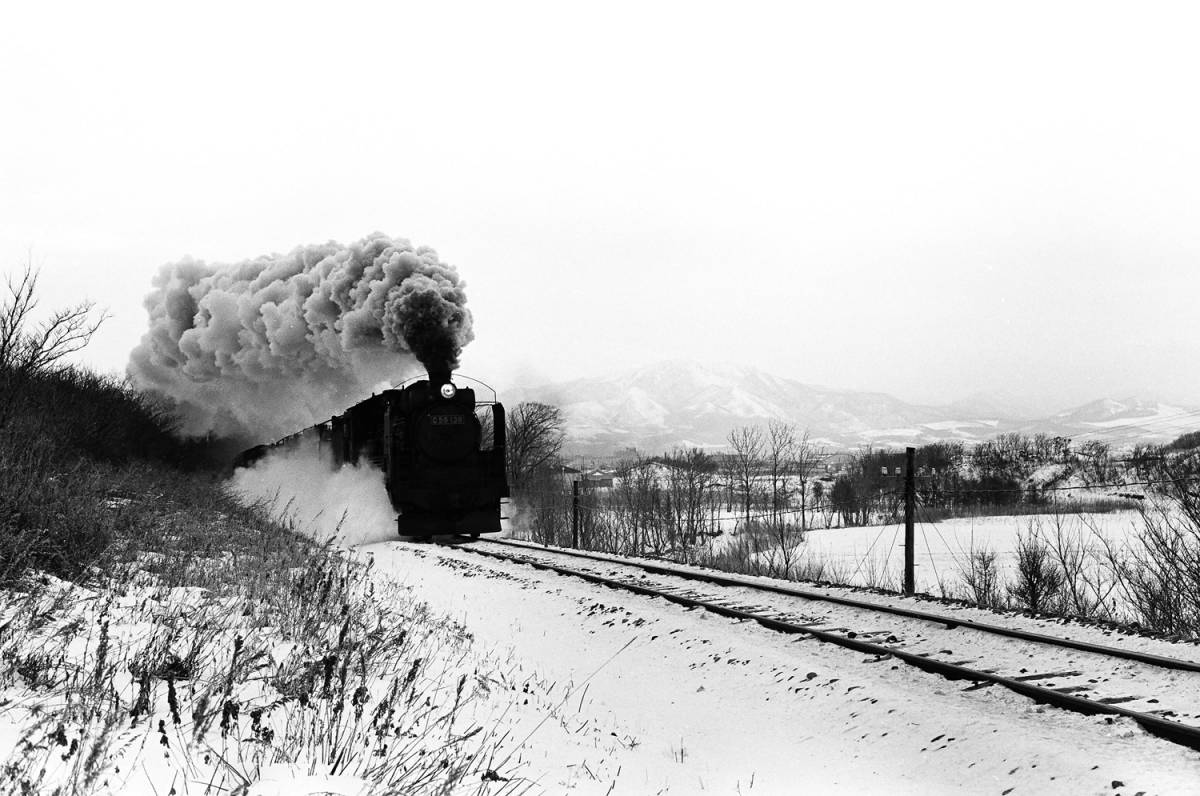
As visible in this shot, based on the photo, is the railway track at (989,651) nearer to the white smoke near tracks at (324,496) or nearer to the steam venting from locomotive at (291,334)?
the white smoke near tracks at (324,496)

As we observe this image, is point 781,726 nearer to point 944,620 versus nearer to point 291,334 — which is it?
Answer: point 944,620

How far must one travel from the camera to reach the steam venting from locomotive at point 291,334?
1895 cm

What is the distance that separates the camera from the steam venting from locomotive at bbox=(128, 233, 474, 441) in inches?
746

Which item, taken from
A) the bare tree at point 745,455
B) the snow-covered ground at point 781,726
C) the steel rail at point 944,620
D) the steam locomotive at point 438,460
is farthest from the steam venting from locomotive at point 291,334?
the bare tree at point 745,455

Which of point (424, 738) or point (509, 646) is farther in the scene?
point (509, 646)

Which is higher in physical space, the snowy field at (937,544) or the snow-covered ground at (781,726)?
the snow-covered ground at (781,726)

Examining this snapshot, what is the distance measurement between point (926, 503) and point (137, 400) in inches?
1601

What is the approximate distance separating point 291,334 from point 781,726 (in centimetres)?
2245

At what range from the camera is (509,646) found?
867 cm

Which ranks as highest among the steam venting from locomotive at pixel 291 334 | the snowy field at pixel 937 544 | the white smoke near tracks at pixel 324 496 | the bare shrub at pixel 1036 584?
the steam venting from locomotive at pixel 291 334

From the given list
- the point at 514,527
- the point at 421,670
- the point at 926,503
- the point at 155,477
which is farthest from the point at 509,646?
the point at 926,503

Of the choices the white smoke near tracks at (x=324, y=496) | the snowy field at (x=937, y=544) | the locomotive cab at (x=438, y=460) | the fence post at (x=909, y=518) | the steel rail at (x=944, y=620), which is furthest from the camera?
the snowy field at (x=937, y=544)

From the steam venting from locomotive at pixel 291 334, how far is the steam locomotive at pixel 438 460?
1.97m

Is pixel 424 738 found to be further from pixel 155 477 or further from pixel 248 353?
pixel 248 353
